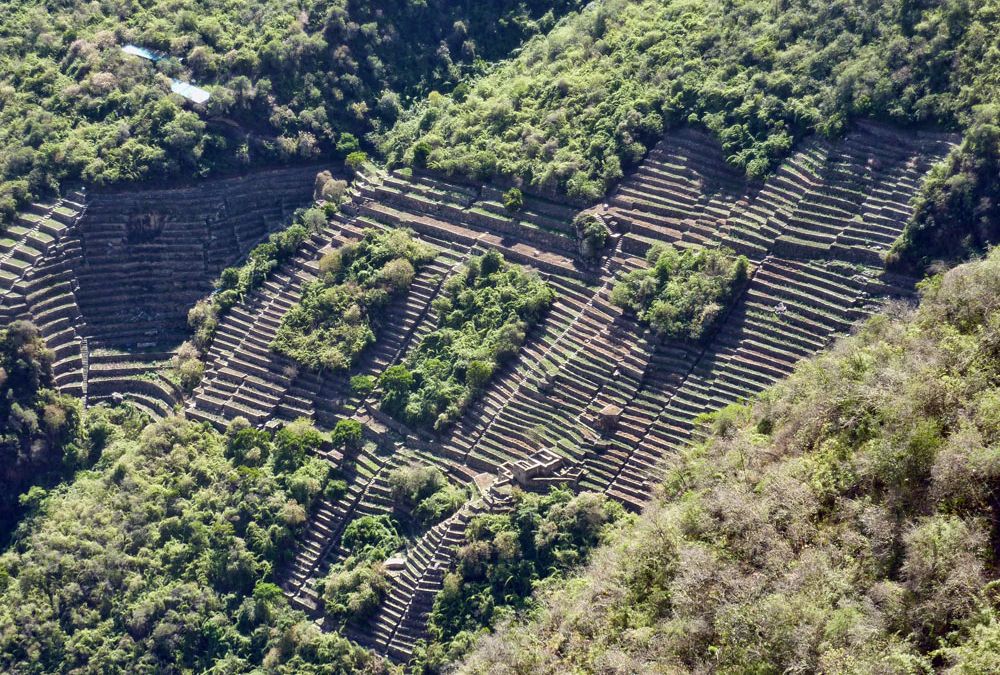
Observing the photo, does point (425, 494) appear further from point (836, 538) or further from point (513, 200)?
point (836, 538)

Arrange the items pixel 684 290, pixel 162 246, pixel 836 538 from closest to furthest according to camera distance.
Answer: pixel 836 538, pixel 684 290, pixel 162 246

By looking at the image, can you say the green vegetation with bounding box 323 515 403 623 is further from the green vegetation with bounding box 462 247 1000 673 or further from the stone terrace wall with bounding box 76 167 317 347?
the stone terrace wall with bounding box 76 167 317 347

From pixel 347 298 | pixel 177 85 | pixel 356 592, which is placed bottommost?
pixel 356 592

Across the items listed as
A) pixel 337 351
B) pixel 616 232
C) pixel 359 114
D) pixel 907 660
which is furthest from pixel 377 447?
pixel 907 660

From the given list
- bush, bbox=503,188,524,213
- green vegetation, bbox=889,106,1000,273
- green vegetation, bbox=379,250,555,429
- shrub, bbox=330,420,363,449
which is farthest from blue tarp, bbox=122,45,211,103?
green vegetation, bbox=889,106,1000,273

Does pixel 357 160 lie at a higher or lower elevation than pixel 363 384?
higher

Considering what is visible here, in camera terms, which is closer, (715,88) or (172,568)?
(172,568)

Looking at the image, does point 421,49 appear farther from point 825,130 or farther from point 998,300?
point 998,300

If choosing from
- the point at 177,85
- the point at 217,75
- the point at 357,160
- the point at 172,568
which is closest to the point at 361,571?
the point at 172,568
